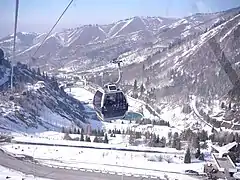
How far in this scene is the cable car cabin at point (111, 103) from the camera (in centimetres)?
560

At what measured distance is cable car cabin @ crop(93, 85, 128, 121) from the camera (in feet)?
18.4

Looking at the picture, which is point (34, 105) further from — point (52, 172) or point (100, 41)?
point (100, 41)

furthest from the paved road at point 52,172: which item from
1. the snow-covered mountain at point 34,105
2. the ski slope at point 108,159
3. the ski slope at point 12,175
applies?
the snow-covered mountain at point 34,105

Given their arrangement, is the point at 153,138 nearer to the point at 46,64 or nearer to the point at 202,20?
the point at 46,64

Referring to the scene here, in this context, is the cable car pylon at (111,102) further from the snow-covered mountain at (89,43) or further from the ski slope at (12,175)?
the snow-covered mountain at (89,43)

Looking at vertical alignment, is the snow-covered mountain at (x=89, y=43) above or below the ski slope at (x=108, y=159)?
above

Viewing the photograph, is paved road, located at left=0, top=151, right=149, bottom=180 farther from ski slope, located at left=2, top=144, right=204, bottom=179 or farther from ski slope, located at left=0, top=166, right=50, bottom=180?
ski slope, located at left=2, top=144, right=204, bottom=179

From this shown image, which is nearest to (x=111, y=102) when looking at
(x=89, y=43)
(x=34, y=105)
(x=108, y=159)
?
(x=108, y=159)

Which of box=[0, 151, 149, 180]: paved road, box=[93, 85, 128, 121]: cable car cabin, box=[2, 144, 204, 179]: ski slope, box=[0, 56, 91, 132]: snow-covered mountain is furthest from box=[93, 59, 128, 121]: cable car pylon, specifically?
box=[0, 56, 91, 132]: snow-covered mountain

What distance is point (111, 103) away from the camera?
5.66 meters

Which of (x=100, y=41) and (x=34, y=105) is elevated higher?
(x=100, y=41)

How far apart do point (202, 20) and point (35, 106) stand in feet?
107

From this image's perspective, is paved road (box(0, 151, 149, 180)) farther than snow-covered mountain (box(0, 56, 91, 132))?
No

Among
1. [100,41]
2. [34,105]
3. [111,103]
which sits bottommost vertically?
[34,105]
